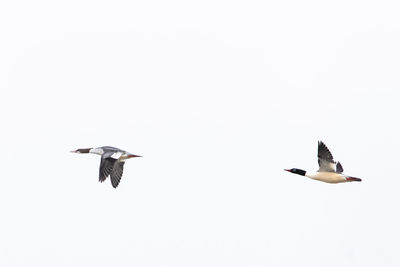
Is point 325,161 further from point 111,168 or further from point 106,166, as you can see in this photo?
point 106,166

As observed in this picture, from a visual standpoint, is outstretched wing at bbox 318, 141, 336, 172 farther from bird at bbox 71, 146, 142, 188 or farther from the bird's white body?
bird at bbox 71, 146, 142, 188

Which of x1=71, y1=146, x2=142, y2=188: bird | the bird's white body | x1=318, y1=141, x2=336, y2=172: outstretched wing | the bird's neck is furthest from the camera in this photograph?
the bird's neck

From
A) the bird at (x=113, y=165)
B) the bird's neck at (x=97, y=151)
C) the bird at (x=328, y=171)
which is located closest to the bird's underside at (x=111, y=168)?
the bird at (x=113, y=165)

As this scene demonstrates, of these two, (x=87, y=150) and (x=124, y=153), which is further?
(x=87, y=150)

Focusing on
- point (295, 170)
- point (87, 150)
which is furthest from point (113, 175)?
point (295, 170)

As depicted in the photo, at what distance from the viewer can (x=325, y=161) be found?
1788 inches

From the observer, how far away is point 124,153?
48.2m

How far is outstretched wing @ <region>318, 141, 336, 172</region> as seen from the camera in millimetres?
45031

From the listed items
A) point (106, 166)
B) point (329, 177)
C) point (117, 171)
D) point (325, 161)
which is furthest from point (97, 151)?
point (329, 177)

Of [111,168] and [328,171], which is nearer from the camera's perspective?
[328,171]

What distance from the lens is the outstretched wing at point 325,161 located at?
148 ft

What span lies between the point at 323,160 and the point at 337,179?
106 cm

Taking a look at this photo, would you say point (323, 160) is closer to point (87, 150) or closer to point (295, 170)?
point (295, 170)

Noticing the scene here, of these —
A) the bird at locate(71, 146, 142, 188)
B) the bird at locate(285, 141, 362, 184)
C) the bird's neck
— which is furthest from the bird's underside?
the bird at locate(285, 141, 362, 184)
